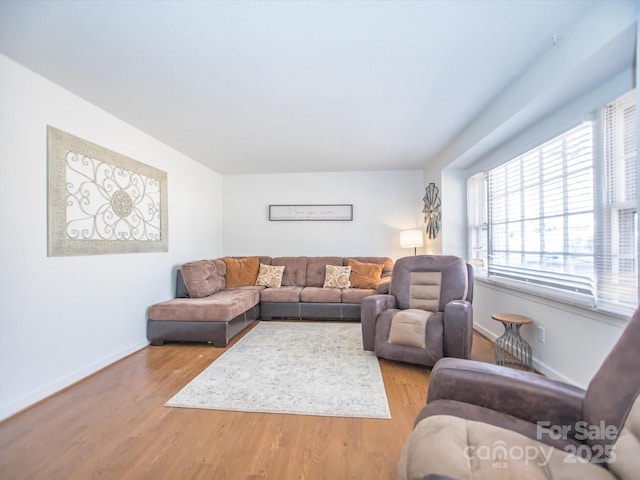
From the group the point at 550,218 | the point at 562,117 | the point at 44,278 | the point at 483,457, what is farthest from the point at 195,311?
Result: the point at 562,117

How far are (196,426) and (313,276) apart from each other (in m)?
3.01

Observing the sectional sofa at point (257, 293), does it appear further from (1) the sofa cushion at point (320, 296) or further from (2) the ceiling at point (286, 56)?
(2) the ceiling at point (286, 56)

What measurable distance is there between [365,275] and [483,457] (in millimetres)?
3475

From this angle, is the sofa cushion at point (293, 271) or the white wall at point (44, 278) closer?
the white wall at point (44, 278)

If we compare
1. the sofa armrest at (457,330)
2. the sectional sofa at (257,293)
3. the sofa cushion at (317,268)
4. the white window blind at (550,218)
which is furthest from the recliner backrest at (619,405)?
the sofa cushion at (317,268)

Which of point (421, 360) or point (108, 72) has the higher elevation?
point (108, 72)

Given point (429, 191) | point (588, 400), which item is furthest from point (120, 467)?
point (429, 191)

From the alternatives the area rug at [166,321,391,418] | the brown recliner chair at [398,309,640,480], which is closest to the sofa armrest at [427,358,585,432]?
the brown recliner chair at [398,309,640,480]

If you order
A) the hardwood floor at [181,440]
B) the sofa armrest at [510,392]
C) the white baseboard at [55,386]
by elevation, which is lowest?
the hardwood floor at [181,440]

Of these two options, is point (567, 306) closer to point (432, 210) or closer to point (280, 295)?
point (432, 210)

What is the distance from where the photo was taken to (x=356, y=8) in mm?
1447

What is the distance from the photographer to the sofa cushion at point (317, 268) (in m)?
4.56

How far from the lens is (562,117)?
6.91ft

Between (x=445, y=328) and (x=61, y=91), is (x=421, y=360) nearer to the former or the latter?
(x=445, y=328)
